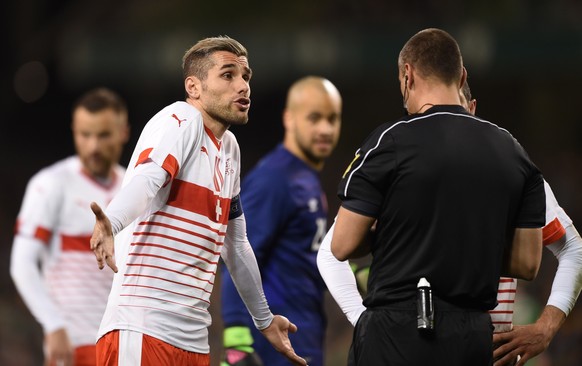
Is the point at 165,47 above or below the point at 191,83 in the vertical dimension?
above

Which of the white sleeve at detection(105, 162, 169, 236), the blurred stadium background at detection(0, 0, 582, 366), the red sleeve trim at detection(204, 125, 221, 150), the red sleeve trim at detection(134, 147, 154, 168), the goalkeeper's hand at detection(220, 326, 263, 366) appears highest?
the blurred stadium background at detection(0, 0, 582, 366)

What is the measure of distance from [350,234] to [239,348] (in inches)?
74.4

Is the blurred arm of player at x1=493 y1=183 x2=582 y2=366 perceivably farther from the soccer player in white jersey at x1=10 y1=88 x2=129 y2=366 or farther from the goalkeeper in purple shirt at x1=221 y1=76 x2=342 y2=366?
the soccer player in white jersey at x1=10 y1=88 x2=129 y2=366

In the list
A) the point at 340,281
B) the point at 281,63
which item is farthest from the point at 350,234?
the point at 281,63

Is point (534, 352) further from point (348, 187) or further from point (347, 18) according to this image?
point (347, 18)

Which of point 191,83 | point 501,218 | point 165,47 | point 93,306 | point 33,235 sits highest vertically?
point 165,47

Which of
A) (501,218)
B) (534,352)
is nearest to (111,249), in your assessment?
(501,218)

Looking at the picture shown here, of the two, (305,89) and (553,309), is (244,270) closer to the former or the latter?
(553,309)

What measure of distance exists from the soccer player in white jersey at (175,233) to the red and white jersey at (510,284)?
121cm

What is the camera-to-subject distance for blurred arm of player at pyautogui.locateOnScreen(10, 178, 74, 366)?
20.1 ft

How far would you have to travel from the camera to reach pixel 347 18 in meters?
14.8

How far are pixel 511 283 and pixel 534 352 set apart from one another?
33cm

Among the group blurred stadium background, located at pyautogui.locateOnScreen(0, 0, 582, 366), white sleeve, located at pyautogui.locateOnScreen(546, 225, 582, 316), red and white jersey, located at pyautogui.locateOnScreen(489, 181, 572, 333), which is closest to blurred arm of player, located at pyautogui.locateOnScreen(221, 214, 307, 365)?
red and white jersey, located at pyautogui.locateOnScreen(489, 181, 572, 333)

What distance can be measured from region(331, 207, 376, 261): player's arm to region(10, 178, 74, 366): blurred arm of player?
282 centimetres
